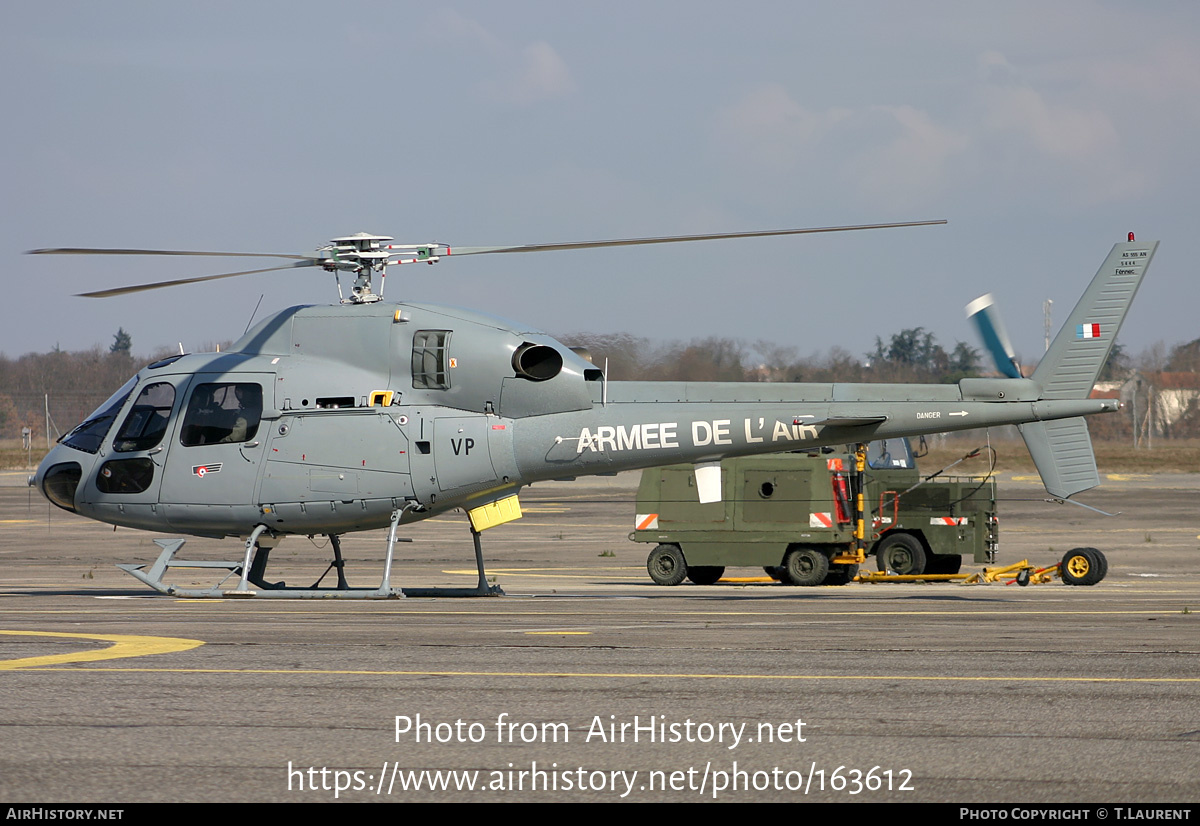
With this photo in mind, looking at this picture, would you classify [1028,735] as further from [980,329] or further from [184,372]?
[184,372]

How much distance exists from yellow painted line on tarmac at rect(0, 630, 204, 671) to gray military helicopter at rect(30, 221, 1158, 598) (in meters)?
5.10

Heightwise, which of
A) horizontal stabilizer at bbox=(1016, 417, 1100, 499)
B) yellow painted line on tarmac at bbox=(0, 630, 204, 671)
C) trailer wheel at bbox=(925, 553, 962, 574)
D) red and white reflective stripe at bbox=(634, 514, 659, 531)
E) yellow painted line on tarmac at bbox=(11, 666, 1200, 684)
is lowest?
trailer wheel at bbox=(925, 553, 962, 574)

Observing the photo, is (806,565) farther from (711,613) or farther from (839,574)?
(711,613)

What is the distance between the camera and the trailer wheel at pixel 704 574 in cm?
2148

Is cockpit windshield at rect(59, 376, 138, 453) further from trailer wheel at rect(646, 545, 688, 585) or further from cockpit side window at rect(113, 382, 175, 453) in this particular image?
trailer wheel at rect(646, 545, 688, 585)

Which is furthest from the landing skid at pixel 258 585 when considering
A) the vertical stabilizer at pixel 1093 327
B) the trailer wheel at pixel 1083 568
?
the trailer wheel at pixel 1083 568

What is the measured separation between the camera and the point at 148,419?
17297 mm

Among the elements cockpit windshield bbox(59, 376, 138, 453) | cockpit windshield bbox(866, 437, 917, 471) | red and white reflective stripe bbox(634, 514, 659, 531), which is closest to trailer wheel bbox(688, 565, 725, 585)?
red and white reflective stripe bbox(634, 514, 659, 531)

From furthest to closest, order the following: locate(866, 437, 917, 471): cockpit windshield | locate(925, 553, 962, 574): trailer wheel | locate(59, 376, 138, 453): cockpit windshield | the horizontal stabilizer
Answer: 1. locate(925, 553, 962, 574): trailer wheel
2. locate(866, 437, 917, 471): cockpit windshield
3. locate(59, 376, 138, 453): cockpit windshield
4. the horizontal stabilizer

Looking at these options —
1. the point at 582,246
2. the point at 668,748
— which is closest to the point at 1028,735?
the point at 668,748

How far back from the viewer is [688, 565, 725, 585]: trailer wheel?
846 inches

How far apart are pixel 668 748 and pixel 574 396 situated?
10434 mm

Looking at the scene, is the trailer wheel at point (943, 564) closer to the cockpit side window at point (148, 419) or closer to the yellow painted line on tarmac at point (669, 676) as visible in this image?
the cockpit side window at point (148, 419)

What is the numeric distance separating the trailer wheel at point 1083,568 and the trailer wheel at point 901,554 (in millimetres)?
2777
